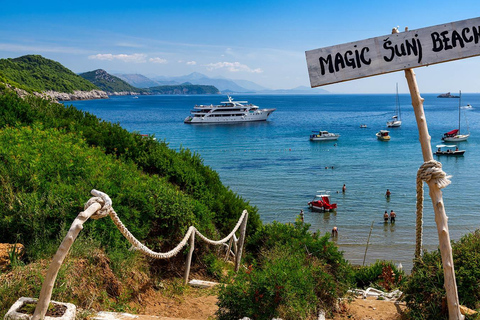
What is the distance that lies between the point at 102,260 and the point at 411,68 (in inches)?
163

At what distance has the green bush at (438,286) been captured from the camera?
4398mm

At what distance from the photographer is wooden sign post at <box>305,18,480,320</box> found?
3996 millimetres

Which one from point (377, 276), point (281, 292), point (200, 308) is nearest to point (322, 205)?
point (377, 276)

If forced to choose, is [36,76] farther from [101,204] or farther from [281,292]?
[281,292]

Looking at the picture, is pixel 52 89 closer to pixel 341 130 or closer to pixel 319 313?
pixel 341 130

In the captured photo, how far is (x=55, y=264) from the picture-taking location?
3275mm

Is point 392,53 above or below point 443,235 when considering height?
above

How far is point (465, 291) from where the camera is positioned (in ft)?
14.8

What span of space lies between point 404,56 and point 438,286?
2.47 m

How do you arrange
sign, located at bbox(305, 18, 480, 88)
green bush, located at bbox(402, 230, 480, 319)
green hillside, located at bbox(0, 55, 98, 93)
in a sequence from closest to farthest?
sign, located at bbox(305, 18, 480, 88) → green bush, located at bbox(402, 230, 480, 319) → green hillside, located at bbox(0, 55, 98, 93)

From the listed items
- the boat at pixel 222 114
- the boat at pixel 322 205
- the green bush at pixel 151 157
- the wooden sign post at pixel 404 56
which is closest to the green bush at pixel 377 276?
the green bush at pixel 151 157

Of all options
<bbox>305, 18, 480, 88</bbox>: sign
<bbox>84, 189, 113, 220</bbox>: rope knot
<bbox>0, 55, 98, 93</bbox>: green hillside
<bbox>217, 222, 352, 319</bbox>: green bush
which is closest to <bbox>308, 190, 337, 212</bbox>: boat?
<bbox>217, 222, 352, 319</bbox>: green bush

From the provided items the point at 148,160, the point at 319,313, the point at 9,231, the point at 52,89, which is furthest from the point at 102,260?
the point at 52,89

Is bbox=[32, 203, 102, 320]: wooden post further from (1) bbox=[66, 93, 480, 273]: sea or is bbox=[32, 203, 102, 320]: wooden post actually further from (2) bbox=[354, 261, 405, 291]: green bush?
(2) bbox=[354, 261, 405, 291]: green bush
